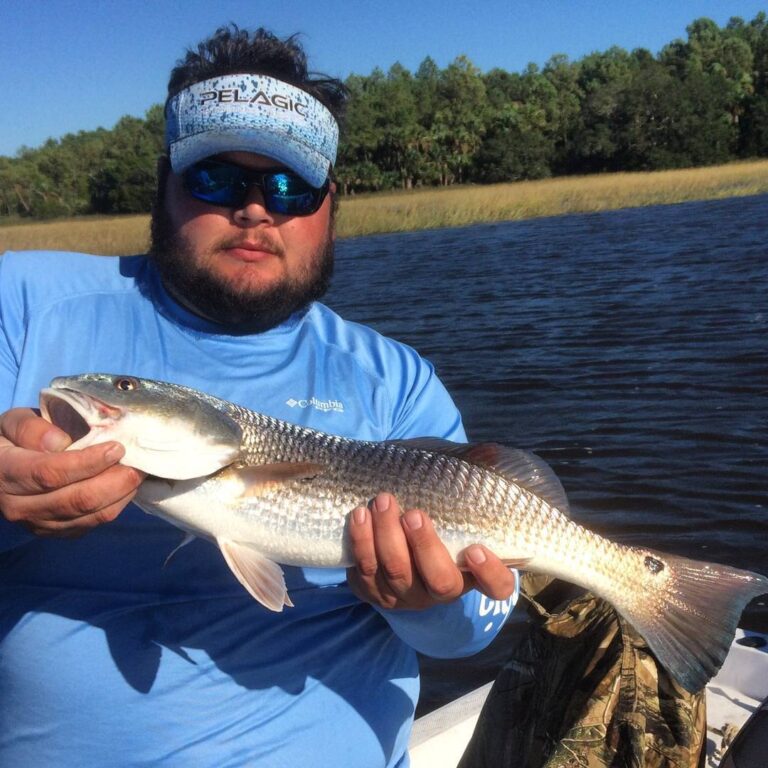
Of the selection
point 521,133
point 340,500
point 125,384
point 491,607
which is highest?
point 521,133

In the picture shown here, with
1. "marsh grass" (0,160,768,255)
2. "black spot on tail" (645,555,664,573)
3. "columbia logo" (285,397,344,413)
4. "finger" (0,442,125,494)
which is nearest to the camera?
"finger" (0,442,125,494)

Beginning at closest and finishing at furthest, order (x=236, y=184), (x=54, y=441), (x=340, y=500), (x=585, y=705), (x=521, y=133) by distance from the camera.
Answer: (x=54, y=441)
(x=340, y=500)
(x=585, y=705)
(x=236, y=184)
(x=521, y=133)

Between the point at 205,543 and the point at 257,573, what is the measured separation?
0.37 meters

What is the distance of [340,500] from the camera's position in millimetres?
2770

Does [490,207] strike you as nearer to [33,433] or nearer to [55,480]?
[33,433]

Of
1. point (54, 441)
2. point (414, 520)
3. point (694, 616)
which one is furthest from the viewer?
point (694, 616)

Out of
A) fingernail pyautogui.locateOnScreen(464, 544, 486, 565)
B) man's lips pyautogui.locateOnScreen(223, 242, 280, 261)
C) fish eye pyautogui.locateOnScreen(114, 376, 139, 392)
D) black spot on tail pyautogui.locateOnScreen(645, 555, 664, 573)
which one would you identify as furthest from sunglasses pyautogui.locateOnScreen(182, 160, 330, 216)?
black spot on tail pyautogui.locateOnScreen(645, 555, 664, 573)

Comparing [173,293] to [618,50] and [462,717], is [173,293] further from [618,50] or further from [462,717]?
[618,50]

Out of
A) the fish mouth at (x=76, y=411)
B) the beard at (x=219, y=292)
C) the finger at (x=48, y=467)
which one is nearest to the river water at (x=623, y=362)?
the beard at (x=219, y=292)

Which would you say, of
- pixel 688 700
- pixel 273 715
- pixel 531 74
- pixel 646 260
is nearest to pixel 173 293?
pixel 273 715

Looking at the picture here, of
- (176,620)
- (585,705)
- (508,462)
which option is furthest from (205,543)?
(585,705)

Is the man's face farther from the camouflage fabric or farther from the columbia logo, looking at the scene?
the camouflage fabric

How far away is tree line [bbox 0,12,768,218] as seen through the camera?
7338cm

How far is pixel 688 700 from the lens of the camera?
3.14 metres
